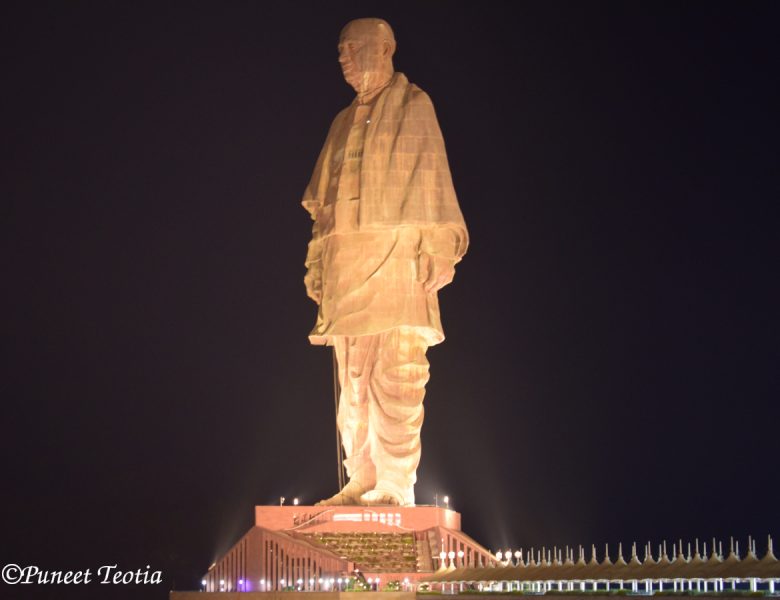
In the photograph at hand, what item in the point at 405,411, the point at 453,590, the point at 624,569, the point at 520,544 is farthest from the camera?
the point at 520,544

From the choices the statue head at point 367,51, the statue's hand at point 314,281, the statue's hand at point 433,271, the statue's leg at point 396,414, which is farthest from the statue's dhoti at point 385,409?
the statue head at point 367,51

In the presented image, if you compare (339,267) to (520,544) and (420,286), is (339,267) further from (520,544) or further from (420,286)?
(520,544)

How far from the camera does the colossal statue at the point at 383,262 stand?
109 ft

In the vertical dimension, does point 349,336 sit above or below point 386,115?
below

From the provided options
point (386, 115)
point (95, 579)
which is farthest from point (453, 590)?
point (95, 579)

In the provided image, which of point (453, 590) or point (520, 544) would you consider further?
point (520, 544)

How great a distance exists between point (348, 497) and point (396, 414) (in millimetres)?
1618

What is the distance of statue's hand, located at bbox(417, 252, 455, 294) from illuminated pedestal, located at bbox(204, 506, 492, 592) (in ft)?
12.7

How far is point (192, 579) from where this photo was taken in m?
38.6

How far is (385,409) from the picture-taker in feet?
109

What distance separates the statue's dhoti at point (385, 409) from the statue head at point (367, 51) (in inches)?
176

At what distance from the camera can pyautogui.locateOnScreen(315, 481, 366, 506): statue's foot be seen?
32.9m

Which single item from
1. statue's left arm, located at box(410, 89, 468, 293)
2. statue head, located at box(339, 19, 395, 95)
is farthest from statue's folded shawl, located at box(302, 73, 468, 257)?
statue head, located at box(339, 19, 395, 95)

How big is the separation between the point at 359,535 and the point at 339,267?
4.81 meters
